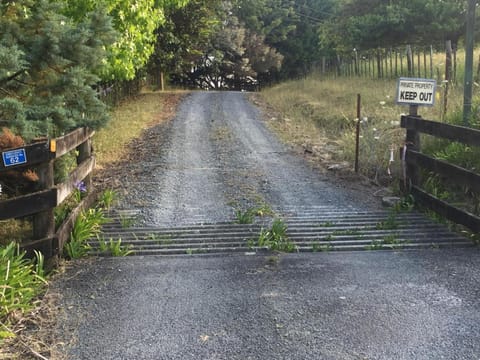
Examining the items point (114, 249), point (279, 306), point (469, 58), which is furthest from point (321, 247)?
point (469, 58)

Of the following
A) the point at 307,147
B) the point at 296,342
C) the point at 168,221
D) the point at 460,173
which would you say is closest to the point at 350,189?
the point at 460,173

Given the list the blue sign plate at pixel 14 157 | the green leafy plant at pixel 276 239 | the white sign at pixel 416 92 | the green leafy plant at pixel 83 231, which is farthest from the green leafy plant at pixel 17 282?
the white sign at pixel 416 92

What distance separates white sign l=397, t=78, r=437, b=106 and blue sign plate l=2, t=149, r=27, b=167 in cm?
468

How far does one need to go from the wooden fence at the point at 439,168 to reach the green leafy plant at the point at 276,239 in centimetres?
183

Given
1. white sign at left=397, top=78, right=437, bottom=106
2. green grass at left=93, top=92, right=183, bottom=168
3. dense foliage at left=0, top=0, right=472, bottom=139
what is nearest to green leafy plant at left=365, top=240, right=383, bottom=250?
white sign at left=397, top=78, right=437, bottom=106

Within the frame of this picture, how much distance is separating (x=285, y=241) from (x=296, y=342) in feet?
7.19

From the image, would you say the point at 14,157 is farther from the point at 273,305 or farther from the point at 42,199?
the point at 273,305

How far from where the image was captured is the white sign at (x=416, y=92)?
6906 millimetres

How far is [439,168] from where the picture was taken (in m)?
6.25

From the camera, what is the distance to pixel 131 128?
1495 centimetres

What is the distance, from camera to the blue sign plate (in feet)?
14.3

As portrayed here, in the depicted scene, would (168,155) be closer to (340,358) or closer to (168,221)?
(168,221)

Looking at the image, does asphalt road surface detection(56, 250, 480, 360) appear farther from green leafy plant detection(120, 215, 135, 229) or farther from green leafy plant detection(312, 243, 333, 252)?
green leafy plant detection(120, 215, 135, 229)

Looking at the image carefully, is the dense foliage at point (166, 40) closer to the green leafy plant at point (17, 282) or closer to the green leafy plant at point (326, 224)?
the green leafy plant at point (17, 282)
